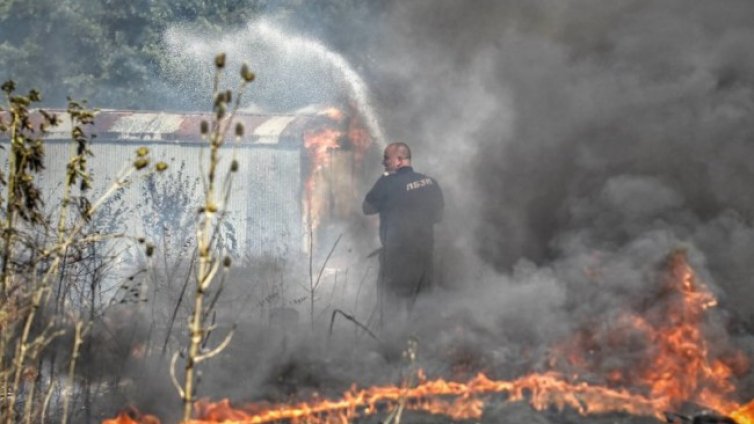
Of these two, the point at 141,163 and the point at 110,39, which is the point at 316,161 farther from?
the point at 110,39

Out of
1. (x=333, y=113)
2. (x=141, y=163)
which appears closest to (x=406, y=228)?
(x=141, y=163)

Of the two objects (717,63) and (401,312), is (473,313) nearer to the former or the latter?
(401,312)

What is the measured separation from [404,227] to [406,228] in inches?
1.0

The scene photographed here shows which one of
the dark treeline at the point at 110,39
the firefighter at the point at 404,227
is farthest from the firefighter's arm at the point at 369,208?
the dark treeline at the point at 110,39

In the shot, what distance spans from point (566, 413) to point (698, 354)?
1580mm

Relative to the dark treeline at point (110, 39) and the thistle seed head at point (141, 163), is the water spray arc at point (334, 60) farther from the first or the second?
the thistle seed head at point (141, 163)

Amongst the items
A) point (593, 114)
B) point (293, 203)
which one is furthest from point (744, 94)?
point (293, 203)

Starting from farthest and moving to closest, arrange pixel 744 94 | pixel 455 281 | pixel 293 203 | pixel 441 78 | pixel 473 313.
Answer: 1. pixel 293 203
2. pixel 441 78
3. pixel 455 281
4. pixel 744 94
5. pixel 473 313

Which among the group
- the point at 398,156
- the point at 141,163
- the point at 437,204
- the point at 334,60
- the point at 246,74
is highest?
the point at 334,60

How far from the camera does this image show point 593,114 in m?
11.5

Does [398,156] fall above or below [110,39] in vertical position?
below

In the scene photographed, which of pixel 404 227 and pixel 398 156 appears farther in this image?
pixel 398 156

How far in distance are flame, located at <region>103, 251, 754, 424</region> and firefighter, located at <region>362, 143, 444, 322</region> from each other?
6.64ft

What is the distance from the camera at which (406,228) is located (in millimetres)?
9195
